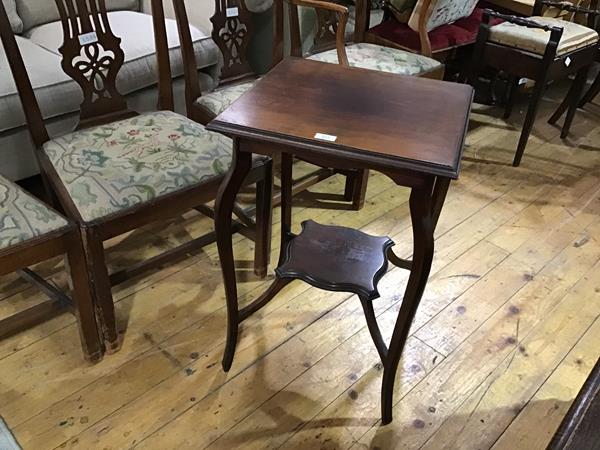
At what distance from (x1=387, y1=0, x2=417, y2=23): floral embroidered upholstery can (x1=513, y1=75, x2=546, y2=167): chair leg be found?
603 mm

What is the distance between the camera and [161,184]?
1364mm

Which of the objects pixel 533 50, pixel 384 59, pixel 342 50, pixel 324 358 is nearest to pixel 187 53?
pixel 342 50

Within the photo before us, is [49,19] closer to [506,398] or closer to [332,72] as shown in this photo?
[332,72]

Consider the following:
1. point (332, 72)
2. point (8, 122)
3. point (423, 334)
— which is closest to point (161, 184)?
point (332, 72)

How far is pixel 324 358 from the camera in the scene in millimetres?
1506

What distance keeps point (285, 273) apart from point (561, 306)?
94 cm

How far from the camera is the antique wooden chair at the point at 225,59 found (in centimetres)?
174

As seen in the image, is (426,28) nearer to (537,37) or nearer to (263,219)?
(537,37)

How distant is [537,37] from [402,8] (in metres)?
0.57

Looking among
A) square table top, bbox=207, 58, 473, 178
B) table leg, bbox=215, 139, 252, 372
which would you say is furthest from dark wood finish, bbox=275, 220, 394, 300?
square table top, bbox=207, 58, 473, 178

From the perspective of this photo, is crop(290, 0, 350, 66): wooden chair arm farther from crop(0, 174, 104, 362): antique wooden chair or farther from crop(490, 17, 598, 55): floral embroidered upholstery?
crop(0, 174, 104, 362): antique wooden chair

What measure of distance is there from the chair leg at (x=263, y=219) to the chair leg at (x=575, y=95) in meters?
1.82

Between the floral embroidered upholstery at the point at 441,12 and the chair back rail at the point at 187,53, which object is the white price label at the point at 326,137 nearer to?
the chair back rail at the point at 187,53

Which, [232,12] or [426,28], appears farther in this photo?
[426,28]
